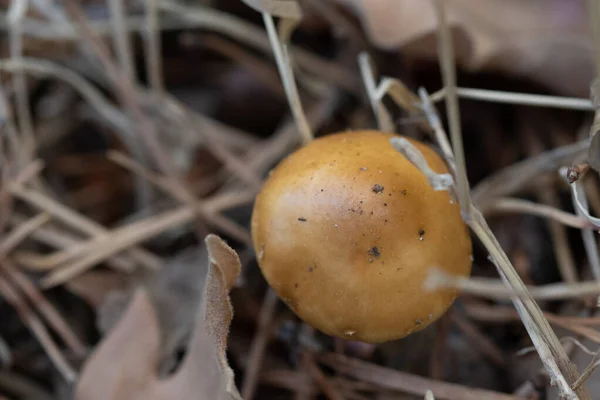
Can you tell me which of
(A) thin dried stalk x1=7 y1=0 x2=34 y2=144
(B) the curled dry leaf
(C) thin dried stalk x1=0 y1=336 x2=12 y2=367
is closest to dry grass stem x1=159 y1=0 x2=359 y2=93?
(A) thin dried stalk x1=7 y1=0 x2=34 y2=144

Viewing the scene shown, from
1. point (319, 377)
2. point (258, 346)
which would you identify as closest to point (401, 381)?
point (319, 377)

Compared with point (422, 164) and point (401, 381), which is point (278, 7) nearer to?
point (422, 164)

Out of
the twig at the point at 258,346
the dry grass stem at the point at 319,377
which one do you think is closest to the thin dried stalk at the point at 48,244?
the twig at the point at 258,346

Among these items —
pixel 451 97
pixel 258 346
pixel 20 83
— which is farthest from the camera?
pixel 20 83

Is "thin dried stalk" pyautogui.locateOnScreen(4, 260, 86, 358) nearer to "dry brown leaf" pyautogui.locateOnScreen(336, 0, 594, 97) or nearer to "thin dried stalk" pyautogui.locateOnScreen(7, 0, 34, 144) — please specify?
"thin dried stalk" pyautogui.locateOnScreen(7, 0, 34, 144)

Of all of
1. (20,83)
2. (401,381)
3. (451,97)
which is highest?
(451,97)

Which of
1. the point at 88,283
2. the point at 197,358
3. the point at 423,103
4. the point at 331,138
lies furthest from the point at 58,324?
the point at 423,103

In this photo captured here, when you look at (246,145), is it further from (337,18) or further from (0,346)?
(0,346)
